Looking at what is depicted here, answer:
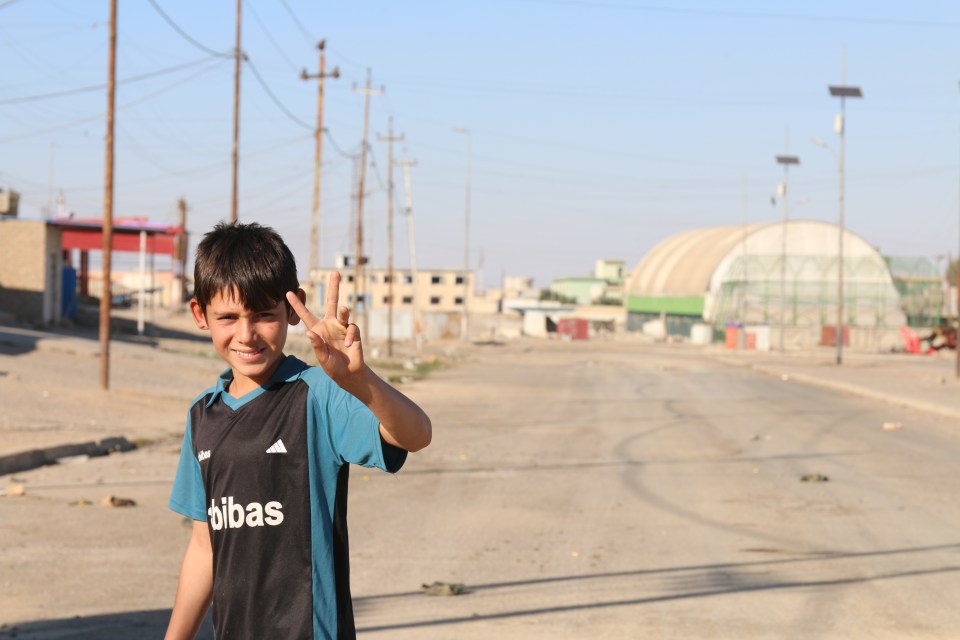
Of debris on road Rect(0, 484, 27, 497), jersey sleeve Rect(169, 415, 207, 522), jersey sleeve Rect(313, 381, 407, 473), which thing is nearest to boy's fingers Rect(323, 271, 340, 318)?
jersey sleeve Rect(313, 381, 407, 473)

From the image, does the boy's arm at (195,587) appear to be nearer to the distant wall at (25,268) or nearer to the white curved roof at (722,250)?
the distant wall at (25,268)

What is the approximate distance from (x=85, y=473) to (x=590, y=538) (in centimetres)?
649

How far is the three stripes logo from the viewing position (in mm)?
3221

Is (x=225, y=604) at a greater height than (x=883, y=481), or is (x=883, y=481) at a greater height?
(x=225, y=604)

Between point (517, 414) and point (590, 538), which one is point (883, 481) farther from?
point (517, 414)

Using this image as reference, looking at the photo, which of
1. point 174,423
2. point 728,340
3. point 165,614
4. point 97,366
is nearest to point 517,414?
point 174,423

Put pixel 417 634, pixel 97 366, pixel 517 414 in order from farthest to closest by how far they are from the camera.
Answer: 1. pixel 97 366
2. pixel 517 414
3. pixel 417 634

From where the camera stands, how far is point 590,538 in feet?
33.1

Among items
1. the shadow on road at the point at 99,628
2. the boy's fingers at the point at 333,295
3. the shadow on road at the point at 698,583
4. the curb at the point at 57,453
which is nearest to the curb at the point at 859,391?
the curb at the point at 57,453

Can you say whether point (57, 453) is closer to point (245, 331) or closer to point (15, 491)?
point (15, 491)

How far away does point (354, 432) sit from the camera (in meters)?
3.12

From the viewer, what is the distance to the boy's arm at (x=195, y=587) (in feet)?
11.5

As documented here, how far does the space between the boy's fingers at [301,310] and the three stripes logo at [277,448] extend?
1.18 feet

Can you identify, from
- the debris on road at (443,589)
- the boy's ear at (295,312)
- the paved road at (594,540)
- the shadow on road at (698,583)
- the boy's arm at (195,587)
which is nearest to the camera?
the boy's ear at (295,312)
